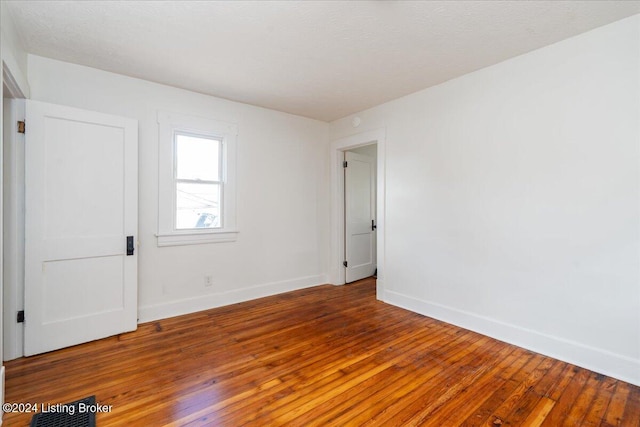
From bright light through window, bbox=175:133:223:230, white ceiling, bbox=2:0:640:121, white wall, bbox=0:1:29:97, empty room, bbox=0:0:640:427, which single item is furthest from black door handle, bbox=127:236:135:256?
white ceiling, bbox=2:0:640:121

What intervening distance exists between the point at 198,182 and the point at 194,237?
67 centimetres

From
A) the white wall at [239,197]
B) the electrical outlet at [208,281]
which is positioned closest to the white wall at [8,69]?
the white wall at [239,197]

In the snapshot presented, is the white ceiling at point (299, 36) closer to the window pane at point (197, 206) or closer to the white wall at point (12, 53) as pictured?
the white wall at point (12, 53)

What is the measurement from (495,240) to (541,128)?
1.08 m

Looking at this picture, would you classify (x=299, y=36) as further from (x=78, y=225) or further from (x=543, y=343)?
(x=543, y=343)

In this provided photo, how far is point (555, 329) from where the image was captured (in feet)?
8.40

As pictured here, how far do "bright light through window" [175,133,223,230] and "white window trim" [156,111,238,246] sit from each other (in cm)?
7

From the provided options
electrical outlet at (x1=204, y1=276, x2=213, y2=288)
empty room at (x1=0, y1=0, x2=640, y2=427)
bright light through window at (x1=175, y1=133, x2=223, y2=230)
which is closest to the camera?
empty room at (x1=0, y1=0, x2=640, y2=427)

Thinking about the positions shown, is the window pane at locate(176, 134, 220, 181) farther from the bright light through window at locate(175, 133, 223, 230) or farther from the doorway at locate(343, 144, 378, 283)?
the doorway at locate(343, 144, 378, 283)

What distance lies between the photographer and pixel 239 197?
13.2ft

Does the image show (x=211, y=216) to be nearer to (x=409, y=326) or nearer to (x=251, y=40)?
(x=251, y=40)

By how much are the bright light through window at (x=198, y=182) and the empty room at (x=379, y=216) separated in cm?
2

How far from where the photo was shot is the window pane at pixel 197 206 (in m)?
3.59

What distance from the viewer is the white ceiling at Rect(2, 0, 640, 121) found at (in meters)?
2.13
